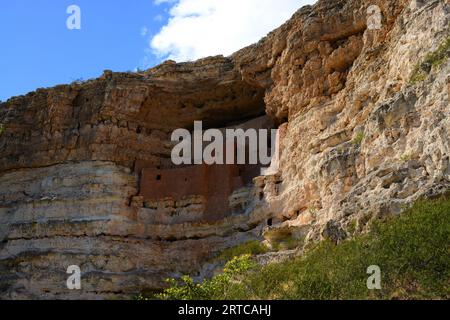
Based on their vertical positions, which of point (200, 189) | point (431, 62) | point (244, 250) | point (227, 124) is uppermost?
point (227, 124)

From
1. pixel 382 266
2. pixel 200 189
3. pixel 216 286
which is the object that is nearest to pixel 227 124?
pixel 200 189

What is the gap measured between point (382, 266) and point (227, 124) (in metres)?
19.3

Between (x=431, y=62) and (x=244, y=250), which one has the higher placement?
(x=431, y=62)

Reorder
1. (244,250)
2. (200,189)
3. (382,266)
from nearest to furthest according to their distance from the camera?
1. (382,266)
2. (244,250)
3. (200,189)

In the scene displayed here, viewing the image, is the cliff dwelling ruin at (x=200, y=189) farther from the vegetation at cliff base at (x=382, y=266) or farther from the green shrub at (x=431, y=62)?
the vegetation at cliff base at (x=382, y=266)

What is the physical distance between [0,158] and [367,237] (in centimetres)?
2127

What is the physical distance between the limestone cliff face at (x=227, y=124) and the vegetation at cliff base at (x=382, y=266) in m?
0.95

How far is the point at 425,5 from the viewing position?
21.6 meters

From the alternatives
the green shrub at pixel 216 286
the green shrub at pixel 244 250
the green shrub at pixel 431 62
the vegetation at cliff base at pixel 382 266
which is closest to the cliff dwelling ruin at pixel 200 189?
the green shrub at pixel 244 250

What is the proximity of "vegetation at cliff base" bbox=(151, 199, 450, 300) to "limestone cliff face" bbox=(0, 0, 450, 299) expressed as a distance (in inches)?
37.2

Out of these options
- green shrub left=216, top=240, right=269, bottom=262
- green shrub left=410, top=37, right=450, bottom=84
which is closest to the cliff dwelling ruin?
green shrub left=216, top=240, right=269, bottom=262

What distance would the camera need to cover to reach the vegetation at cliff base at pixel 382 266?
14639 mm

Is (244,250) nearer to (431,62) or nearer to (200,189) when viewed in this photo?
(200,189)

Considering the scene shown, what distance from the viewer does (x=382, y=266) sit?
50.9ft
